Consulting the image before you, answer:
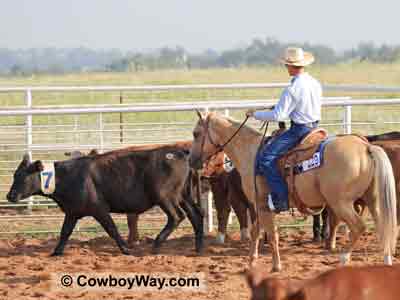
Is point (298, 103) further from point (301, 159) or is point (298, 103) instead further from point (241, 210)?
point (241, 210)

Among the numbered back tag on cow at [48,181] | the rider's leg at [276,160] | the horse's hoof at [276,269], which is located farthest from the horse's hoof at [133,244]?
the rider's leg at [276,160]

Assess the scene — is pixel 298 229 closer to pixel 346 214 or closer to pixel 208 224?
pixel 208 224

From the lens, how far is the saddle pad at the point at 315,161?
27.5 ft

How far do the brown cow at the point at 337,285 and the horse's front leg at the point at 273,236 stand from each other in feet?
16.4

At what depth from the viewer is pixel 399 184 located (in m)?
9.31

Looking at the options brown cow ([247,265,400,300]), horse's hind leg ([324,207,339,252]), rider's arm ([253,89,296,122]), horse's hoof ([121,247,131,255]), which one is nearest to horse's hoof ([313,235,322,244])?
horse's hind leg ([324,207,339,252])

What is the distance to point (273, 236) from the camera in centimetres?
892

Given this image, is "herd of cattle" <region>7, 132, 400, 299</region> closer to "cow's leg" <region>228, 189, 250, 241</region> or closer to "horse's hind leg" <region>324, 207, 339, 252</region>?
"cow's leg" <region>228, 189, 250, 241</region>

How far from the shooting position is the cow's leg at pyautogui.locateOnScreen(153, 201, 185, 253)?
1006cm

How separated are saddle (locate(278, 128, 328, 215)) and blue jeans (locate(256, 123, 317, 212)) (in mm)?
54

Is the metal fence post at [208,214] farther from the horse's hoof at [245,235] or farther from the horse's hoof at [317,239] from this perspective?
the horse's hoof at [317,239]

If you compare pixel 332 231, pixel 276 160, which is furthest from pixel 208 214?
pixel 276 160

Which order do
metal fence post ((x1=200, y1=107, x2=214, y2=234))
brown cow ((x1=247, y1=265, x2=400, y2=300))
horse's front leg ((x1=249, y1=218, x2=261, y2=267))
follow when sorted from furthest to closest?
metal fence post ((x1=200, y1=107, x2=214, y2=234)), horse's front leg ((x1=249, y1=218, x2=261, y2=267)), brown cow ((x1=247, y1=265, x2=400, y2=300))

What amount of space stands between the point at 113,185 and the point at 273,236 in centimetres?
198
